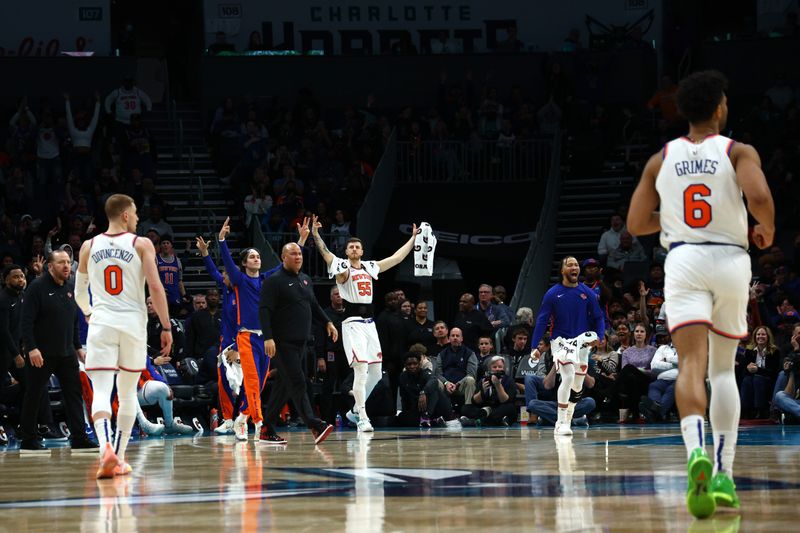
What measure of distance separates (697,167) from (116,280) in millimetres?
4451

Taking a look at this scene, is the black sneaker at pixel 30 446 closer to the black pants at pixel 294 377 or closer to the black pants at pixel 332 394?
the black pants at pixel 294 377

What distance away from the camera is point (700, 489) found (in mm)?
5824

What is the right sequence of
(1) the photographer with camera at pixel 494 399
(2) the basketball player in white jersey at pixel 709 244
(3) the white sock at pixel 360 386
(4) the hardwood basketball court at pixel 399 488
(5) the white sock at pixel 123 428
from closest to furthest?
1. (4) the hardwood basketball court at pixel 399 488
2. (2) the basketball player in white jersey at pixel 709 244
3. (5) the white sock at pixel 123 428
4. (3) the white sock at pixel 360 386
5. (1) the photographer with camera at pixel 494 399

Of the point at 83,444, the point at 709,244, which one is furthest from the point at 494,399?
the point at 709,244

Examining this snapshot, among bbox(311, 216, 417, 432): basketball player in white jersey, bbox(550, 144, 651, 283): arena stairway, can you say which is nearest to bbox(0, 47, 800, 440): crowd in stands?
bbox(550, 144, 651, 283): arena stairway

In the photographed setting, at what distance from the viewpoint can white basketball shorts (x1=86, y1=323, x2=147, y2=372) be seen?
9.20 m

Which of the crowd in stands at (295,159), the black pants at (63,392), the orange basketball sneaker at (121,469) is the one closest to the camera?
the orange basketball sneaker at (121,469)

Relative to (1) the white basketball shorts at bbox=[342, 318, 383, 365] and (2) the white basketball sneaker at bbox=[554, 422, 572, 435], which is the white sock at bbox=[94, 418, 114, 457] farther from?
(1) the white basketball shorts at bbox=[342, 318, 383, 365]

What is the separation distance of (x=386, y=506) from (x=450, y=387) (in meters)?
12.0

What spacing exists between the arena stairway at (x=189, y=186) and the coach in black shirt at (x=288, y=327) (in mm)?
9330

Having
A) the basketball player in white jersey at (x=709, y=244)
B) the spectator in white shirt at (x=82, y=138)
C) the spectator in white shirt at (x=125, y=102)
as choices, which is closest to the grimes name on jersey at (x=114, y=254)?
the basketball player in white jersey at (x=709, y=244)

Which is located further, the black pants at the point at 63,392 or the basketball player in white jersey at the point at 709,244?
the black pants at the point at 63,392

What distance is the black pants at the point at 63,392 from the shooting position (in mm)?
13078

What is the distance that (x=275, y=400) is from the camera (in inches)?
545
